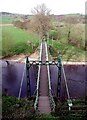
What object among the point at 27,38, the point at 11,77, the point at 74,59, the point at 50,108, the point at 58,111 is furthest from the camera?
the point at 27,38

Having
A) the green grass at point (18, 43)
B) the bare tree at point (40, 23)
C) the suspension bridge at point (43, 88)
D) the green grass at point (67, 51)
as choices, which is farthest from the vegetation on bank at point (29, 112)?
the bare tree at point (40, 23)

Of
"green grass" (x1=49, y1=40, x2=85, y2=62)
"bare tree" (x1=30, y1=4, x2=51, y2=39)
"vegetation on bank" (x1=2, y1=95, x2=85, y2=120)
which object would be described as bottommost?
"vegetation on bank" (x1=2, y1=95, x2=85, y2=120)

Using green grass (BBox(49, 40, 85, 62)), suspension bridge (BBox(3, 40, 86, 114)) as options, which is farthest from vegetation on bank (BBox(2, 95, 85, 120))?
green grass (BBox(49, 40, 85, 62))

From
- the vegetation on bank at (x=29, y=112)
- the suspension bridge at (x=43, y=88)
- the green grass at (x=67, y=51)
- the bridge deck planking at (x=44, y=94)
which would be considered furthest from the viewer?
the green grass at (x=67, y=51)

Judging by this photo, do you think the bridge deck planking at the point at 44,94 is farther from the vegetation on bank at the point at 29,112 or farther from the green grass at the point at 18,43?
the green grass at the point at 18,43

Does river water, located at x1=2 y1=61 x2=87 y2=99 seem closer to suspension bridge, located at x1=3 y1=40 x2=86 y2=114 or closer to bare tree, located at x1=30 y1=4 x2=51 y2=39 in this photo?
suspension bridge, located at x1=3 y1=40 x2=86 y2=114

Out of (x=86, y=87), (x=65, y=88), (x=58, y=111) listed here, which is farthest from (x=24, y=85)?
(x=58, y=111)

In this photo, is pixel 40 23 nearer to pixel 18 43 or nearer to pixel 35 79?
pixel 18 43

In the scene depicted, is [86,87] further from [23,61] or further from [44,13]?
[44,13]
